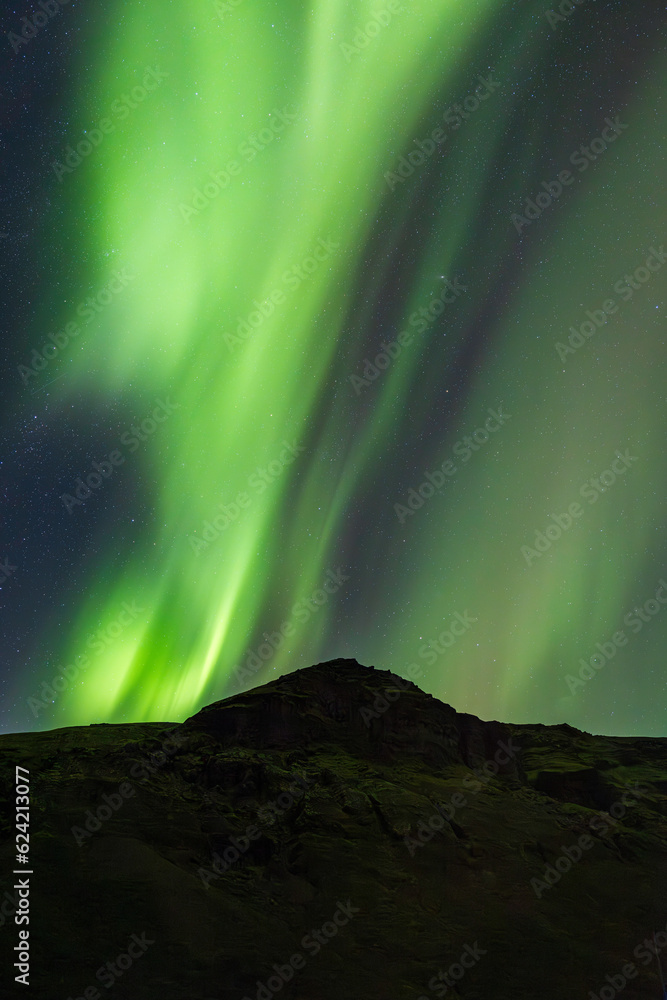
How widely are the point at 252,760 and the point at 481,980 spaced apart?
2191 cm

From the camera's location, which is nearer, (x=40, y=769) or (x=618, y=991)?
(x=618, y=991)

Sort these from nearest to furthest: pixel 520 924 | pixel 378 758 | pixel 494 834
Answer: pixel 520 924 < pixel 494 834 < pixel 378 758

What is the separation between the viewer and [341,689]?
6303 cm

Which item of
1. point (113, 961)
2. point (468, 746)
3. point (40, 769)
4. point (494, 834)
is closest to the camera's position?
point (113, 961)

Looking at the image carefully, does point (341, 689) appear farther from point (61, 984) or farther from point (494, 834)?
point (61, 984)

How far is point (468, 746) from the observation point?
213ft

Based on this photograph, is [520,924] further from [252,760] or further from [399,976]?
[252,760]

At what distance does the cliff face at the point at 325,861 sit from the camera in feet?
96.1

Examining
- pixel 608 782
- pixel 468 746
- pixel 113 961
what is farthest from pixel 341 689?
pixel 113 961

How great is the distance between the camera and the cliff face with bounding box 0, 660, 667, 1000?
29281 mm

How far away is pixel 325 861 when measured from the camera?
39.6 meters

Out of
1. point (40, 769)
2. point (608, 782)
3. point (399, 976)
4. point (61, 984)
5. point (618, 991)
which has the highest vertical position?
point (608, 782)

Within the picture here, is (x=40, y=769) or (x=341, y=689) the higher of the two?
(x=341, y=689)

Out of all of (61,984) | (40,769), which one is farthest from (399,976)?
(40,769)
